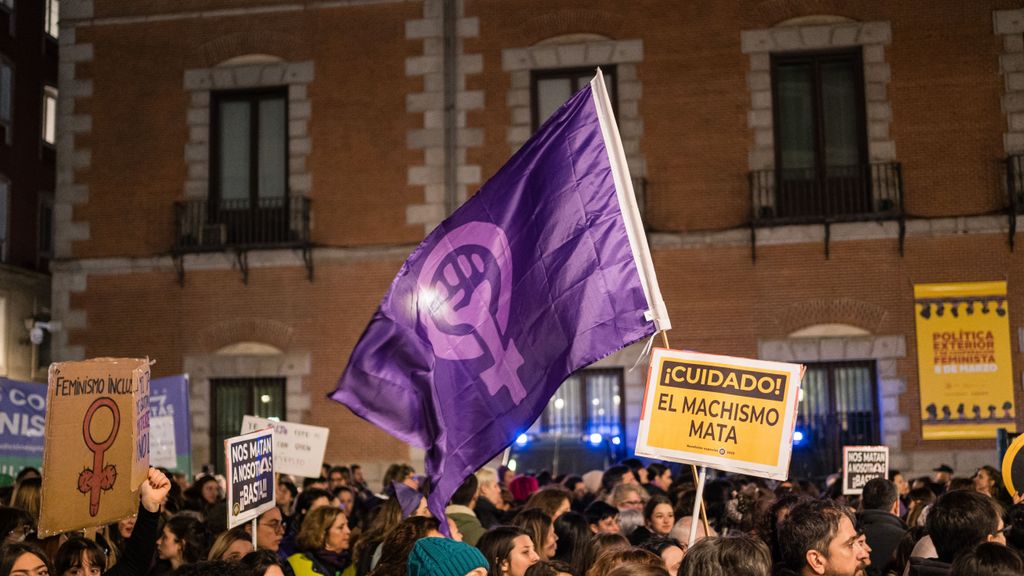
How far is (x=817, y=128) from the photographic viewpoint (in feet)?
67.6

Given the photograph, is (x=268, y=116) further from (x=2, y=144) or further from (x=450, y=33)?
(x=2, y=144)

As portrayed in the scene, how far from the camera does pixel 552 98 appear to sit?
21219mm

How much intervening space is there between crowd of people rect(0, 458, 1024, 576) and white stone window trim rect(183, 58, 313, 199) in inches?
375

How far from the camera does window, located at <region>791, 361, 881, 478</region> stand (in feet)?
64.5

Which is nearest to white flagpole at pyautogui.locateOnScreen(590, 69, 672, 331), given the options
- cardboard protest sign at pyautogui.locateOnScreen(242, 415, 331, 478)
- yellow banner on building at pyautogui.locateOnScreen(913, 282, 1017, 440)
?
cardboard protest sign at pyautogui.locateOnScreen(242, 415, 331, 478)

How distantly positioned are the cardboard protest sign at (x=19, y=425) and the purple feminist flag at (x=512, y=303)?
283 inches

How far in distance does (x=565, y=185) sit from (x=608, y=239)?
0.48 m

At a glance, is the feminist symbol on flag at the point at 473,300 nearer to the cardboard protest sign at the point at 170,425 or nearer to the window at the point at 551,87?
the cardboard protest sign at the point at 170,425

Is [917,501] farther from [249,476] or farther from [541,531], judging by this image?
[249,476]

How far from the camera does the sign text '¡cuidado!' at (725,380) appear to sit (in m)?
7.16

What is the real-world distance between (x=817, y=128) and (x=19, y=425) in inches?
510

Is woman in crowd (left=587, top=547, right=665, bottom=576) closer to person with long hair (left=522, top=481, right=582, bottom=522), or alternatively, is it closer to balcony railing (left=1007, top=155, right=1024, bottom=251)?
person with long hair (left=522, top=481, right=582, bottom=522)

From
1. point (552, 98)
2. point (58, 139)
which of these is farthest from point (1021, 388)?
point (58, 139)

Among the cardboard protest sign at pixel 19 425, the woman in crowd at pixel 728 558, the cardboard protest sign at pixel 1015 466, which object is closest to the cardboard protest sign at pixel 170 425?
the cardboard protest sign at pixel 19 425
